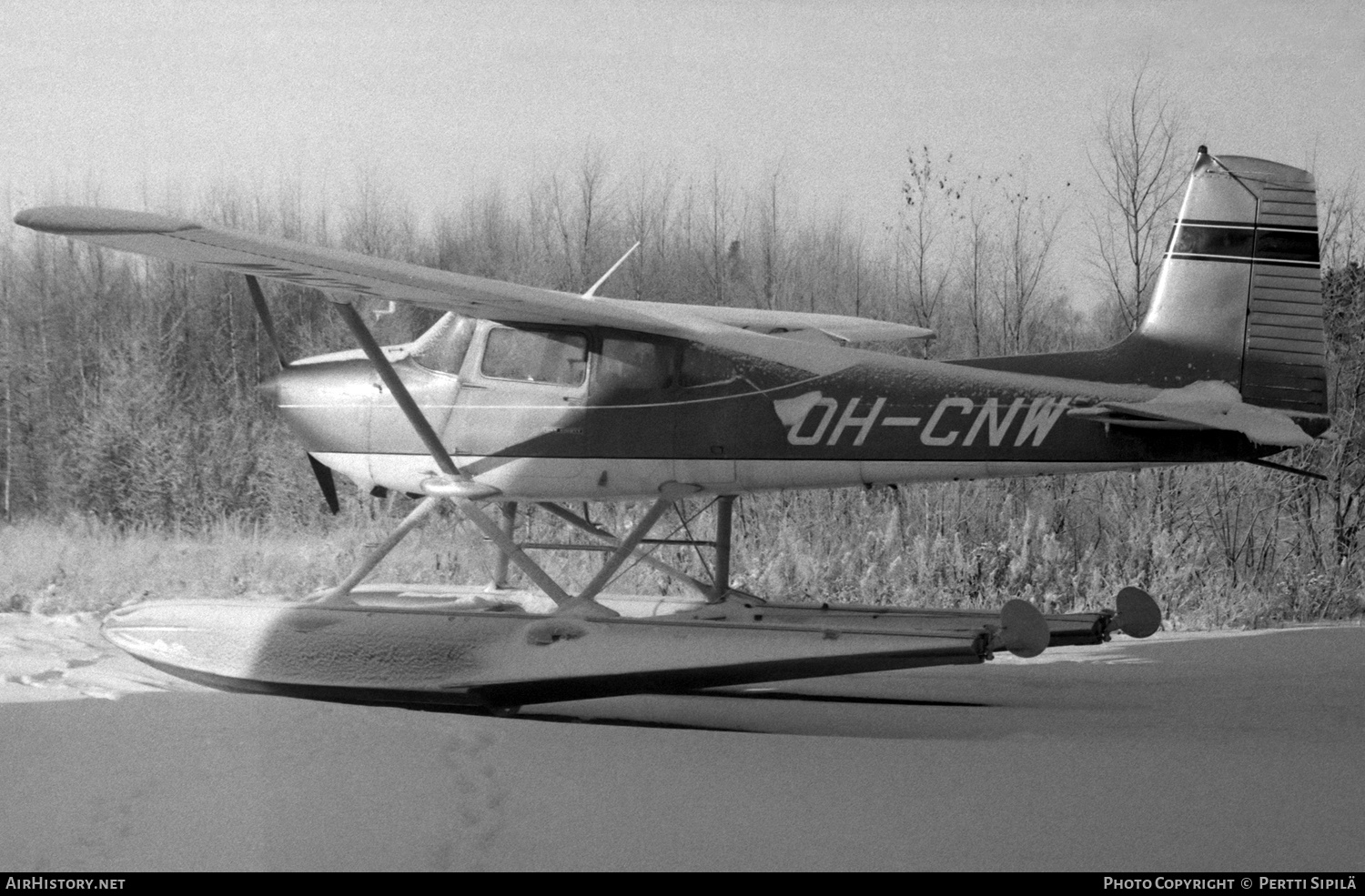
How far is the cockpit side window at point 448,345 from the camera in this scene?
25.8 ft

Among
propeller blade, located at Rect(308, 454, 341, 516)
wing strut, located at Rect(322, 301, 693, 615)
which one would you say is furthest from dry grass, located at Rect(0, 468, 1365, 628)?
wing strut, located at Rect(322, 301, 693, 615)

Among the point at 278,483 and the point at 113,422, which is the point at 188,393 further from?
the point at 278,483

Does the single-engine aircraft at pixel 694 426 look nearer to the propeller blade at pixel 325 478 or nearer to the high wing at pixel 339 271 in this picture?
the high wing at pixel 339 271

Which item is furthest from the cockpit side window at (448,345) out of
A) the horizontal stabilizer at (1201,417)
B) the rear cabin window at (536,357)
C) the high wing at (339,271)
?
the horizontal stabilizer at (1201,417)

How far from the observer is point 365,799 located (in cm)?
423

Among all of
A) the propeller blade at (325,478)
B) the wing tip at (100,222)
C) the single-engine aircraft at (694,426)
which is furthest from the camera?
the propeller blade at (325,478)

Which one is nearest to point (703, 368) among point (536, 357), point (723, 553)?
point (536, 357)

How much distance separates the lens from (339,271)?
6.71m

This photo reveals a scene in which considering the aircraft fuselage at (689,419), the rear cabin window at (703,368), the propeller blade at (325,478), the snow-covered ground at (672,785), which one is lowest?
the snow-covered ground at (672,785)

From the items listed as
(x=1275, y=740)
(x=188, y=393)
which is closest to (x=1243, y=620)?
(x=1275, y=740)

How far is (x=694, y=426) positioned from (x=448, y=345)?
5.84 feet

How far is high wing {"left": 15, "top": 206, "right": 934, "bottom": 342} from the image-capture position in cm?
585

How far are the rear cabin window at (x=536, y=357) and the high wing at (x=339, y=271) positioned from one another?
0.11 metres

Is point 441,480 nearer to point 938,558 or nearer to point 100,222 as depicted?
point 100,222
